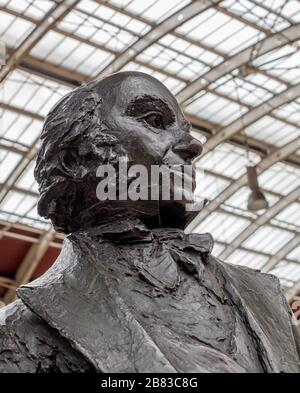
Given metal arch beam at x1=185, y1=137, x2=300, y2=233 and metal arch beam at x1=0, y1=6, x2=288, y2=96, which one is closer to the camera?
metal arch beam at x1=0, y1=6, x2=288, y2=96

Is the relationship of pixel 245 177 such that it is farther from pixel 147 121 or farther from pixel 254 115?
pixel 147 121

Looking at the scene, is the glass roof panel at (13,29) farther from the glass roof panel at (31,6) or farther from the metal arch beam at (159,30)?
the metal arch beam at (159,30)

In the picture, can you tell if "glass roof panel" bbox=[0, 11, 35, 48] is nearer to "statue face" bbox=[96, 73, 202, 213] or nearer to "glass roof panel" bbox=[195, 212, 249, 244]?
"glass roof panel" bbox=[195, 212, 249, 244]

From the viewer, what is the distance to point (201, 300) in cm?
303

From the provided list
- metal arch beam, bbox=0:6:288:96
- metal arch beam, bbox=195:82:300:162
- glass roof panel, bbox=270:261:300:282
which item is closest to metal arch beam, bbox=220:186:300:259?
glass roof panel, bbox=270:261:300:282

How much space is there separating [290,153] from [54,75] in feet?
30.1

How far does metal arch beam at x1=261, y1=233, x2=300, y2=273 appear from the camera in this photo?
97.0 feet

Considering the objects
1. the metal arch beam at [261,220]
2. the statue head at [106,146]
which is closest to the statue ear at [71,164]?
the statue head at [106,146]

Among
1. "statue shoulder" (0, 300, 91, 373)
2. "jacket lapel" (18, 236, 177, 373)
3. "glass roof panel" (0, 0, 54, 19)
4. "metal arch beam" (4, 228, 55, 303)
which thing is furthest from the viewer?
"metal arch beam" (4, 228, 55, 303)

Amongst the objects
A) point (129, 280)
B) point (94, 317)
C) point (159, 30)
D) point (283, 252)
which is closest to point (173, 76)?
point (159, 30)

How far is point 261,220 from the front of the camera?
93.1 ft

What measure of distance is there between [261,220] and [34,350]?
85.4 feet

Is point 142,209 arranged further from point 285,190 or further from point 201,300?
point 285,190

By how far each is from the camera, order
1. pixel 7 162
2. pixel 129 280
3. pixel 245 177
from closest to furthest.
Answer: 1. pixel 129 280
2. pixel 7 162
3. pixel 245 177
